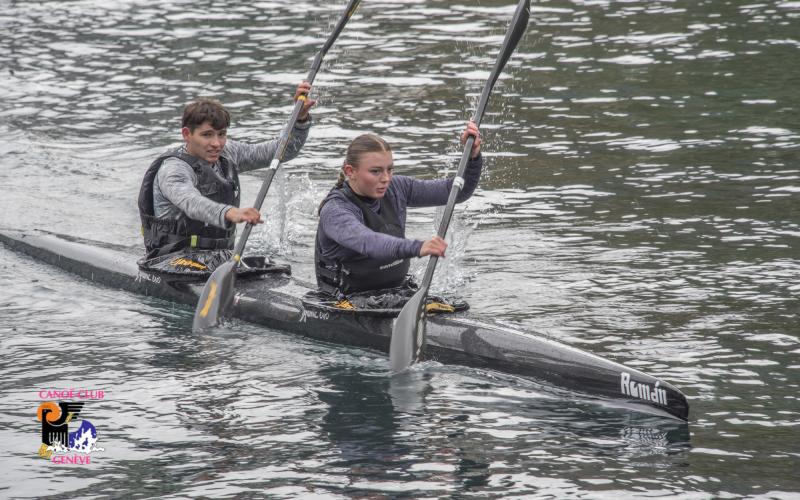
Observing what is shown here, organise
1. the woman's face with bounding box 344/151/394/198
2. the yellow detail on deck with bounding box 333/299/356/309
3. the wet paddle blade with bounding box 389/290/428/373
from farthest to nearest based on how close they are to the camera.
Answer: the yellow detail on deck with bounding box 333/299/356/309
the woman's face with bounding box 344/151/394/198
the wet paddle blade with bounding box 389/290/428/373

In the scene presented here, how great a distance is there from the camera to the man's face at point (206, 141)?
8969mm

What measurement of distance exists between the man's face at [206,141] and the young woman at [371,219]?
1413mm

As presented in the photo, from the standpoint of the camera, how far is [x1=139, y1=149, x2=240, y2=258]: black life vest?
9.12 m

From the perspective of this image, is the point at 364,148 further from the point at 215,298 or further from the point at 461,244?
the point at 461,244

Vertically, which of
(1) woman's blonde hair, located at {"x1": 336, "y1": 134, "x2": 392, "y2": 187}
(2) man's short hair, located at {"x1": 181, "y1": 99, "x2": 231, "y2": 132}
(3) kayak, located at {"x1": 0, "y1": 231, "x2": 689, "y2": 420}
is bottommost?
(3) kayak, located at {"x1": 0, "y1": 231, "x2": 689, "y2": 420}

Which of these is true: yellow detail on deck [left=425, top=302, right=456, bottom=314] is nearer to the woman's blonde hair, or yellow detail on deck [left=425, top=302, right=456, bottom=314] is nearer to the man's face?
the woman's blonde hair

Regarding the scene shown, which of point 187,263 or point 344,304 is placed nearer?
point 344,304

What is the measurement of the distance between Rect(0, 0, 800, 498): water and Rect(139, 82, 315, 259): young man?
2.10 ft

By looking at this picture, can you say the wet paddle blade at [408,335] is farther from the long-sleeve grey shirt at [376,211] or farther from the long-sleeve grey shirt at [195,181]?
the long-sleeve grey shirt at [195,181]

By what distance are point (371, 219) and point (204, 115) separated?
177 cm

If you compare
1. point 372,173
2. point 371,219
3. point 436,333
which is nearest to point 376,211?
point 371,219

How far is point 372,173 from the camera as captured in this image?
305 inches

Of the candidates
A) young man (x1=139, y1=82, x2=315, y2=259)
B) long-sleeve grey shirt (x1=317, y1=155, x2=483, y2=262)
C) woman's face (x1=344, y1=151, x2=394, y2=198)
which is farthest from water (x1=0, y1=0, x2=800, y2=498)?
woman's face (x1=344, y1=151, x2=394, y2=198)

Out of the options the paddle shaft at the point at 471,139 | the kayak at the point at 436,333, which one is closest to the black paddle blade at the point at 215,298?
the kayak at the point at 436,333
